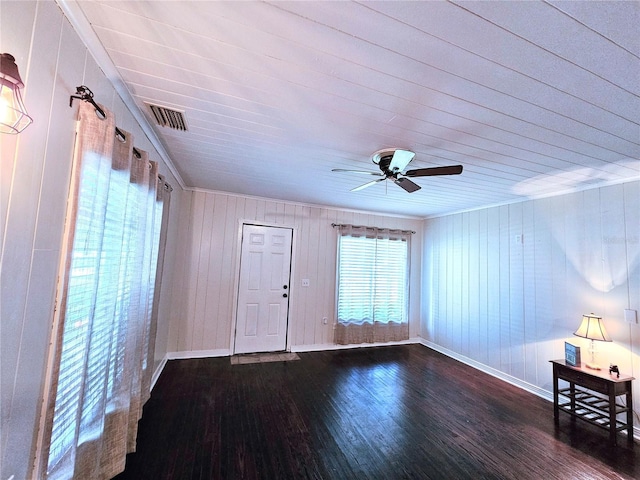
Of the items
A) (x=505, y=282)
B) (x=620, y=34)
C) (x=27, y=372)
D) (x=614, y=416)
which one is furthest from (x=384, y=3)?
(x=505, y=282)

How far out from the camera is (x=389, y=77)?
57.0 inches

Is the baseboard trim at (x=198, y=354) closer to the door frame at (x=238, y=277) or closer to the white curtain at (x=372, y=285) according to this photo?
the door frame at (x=238, y=277)

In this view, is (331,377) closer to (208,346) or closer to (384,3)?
(208,346)

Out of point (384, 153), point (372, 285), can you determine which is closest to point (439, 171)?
point (384, 153)

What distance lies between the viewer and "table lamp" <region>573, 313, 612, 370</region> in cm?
268

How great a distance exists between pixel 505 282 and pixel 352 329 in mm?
2442

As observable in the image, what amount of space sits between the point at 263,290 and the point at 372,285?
6.34ft

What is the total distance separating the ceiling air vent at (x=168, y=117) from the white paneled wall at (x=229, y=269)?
2157 millimetres

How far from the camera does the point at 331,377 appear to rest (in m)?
3.57

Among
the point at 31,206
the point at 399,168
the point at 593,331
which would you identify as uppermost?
the point at 399,168

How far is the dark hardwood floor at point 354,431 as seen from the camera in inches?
78.9

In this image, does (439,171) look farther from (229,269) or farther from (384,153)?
(229,269)

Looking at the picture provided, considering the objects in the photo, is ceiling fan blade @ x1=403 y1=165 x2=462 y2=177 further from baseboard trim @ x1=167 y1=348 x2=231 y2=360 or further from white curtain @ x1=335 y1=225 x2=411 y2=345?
baseboard trim @ x1=167 y1=348 x2=231 y2=360

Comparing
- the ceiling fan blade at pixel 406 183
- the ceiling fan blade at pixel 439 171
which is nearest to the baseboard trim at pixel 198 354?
the ceiling fan blade at pixel 406 183
